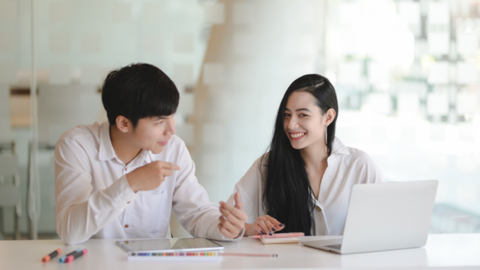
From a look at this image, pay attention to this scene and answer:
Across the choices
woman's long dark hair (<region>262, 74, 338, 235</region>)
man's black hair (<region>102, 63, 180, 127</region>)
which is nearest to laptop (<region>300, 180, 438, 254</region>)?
woman's long dark hair (<region>262, 74, 338, 235</region>)

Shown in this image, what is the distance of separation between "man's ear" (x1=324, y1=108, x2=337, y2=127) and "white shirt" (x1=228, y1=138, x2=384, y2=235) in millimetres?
118

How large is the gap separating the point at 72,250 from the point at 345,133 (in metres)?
2.46

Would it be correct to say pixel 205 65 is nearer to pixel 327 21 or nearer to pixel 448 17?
pixel 327 21

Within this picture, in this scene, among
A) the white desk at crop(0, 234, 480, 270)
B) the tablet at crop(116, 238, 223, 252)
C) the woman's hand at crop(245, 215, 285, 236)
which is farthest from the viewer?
the woman's hand at crop(245, 215, 285, 236)

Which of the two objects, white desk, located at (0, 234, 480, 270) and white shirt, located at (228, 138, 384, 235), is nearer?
white desk, located at (0, 234, 480, 270)

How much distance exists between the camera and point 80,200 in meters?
1.62

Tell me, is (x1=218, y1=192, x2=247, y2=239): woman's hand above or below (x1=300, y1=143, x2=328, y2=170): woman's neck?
below

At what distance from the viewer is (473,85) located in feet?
11.8

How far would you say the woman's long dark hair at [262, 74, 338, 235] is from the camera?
2.10m

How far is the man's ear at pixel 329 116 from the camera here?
223 cm

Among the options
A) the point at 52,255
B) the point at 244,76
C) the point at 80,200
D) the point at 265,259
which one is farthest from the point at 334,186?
the point at 244,76

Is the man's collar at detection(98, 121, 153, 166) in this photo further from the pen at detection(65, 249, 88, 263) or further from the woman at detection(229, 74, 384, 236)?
the woman at detection(229, 74, 384, 236)

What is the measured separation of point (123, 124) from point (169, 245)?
0.51 m

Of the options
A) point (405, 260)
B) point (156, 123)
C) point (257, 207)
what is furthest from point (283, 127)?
point (405, 260)
